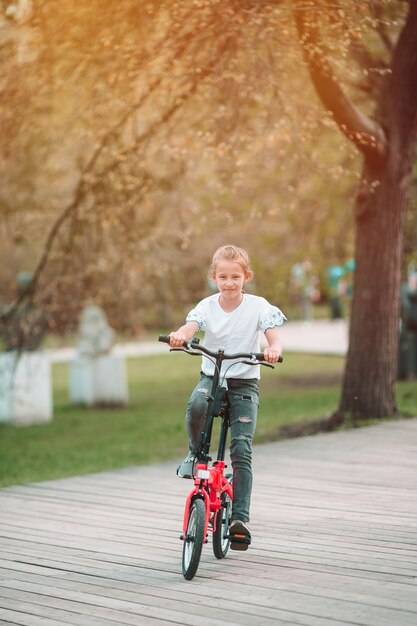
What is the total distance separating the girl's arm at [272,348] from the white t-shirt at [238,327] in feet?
0.15

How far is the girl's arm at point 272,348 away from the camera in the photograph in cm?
568

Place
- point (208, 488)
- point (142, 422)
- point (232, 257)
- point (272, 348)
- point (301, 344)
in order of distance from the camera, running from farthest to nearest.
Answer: point (301, 344) < point (142, 422) < point (232, 257) < point (208, 488) < point (272, 348)

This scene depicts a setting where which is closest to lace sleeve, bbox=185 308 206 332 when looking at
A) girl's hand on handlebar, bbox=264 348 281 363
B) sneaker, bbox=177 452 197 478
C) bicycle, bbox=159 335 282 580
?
bicycle, bbox=159 335 282 580

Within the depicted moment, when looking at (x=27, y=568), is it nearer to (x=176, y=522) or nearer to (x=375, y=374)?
(x=176, y=522)

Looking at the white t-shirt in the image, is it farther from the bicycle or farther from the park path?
the park path

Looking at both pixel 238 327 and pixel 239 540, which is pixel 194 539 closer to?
pixel 239 540

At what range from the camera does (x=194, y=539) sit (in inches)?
225

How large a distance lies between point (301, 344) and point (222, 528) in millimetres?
24213

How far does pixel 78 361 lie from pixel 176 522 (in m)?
13.0

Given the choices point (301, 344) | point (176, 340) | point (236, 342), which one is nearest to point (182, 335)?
point (176, 340)

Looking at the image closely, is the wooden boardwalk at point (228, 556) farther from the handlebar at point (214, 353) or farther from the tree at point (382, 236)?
the tree at point (382, 236)

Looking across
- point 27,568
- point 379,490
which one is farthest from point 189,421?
point 379,490

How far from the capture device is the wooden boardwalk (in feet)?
17.2

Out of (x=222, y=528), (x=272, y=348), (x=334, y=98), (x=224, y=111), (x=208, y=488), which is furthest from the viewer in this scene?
(x=224, y=111)
